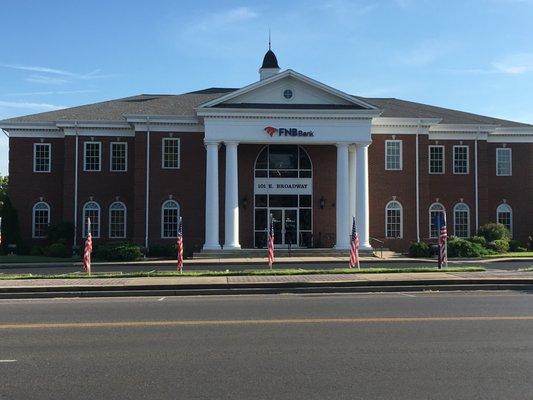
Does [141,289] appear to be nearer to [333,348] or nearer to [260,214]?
[333,348]

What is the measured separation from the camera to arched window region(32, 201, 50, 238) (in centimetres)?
3634

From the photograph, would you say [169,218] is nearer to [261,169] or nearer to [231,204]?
[231,204]

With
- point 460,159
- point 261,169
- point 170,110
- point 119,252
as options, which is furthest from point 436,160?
point 119,252

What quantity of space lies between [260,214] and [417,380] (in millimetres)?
29065

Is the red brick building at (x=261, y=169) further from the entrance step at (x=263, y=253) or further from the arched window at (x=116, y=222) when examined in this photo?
the entrance step at (x=263, y=253)

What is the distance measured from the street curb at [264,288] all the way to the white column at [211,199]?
1619 cm

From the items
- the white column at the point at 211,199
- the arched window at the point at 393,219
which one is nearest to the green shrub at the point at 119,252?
the white column at the point at 211,199

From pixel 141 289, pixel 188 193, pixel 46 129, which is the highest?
pixel 46 129

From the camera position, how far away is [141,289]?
1652 centimetres

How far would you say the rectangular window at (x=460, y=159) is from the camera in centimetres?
3712

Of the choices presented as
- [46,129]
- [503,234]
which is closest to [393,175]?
[503,234]

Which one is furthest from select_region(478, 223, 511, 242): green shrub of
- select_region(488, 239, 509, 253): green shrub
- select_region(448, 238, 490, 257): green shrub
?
select_region(448, 238, 490, 257): green shrub

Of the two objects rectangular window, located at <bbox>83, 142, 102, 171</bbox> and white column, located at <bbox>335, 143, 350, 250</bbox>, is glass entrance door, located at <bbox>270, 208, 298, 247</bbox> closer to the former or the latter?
white column, located at <bbox>335, 143, 350, 250</bbox>

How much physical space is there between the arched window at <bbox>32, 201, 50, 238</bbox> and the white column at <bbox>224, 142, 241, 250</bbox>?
11.3m
